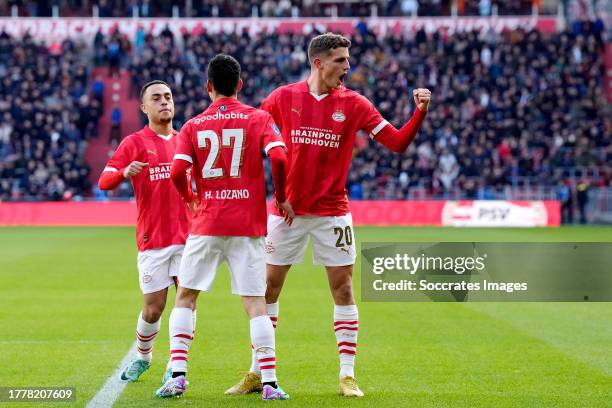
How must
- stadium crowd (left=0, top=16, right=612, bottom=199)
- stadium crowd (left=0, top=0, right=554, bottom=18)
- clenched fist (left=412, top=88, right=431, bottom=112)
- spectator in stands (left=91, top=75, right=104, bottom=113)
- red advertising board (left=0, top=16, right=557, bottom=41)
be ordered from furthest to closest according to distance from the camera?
stadium crowd (left=0, top=0, right=554, bottom=18) → red advertising board (left=0, top=16, right=557, bottom=41) → spectator in stands (left=91, top=75, right=104, bottom=113) → stadium crowd (left=0, top=16, right=612, bottom=199) → clenched fist (left=412, top=88, right=431, bottom=112)

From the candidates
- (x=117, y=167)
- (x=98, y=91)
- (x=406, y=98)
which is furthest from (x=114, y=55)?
(x=117, y=167)

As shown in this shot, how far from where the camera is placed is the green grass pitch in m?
8.00

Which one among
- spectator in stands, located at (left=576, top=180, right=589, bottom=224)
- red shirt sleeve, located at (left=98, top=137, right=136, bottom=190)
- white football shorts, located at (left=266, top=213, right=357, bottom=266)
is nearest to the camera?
white football shorts, located at (left=266, top=213, right=357, bottom=266)

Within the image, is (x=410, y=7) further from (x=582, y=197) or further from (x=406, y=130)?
(x=406, y=130)

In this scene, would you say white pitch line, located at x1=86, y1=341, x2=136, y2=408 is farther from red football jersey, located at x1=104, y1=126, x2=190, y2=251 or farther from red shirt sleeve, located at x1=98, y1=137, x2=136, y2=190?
red shirt sleeve, located at x1=98, y1=137, x2=136, y2=190

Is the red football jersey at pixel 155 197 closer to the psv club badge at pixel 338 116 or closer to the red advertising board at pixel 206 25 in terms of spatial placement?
the psv club badge at pixel 338 116

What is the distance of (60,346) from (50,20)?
35.5 m

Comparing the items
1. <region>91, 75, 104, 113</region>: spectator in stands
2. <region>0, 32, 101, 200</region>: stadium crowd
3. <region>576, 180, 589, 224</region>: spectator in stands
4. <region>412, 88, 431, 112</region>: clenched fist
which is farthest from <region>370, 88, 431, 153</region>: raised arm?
<region>91, 75, 104, 113</region>: spectator in stands

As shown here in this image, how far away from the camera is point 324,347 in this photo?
1040 centimetres

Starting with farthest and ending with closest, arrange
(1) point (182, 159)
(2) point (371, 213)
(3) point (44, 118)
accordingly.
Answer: (3) point (44, 118) < (2) point (371, 213) < (1) point (182, 159)

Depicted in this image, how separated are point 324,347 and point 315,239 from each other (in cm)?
247

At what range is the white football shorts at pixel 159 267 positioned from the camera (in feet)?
27.7

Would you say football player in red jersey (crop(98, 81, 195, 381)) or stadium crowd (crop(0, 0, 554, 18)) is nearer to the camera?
football player in red jersey (crop(98, 81, 195, 381))

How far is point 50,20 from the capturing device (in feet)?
144
